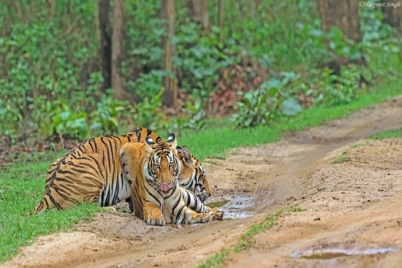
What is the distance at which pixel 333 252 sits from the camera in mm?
6164

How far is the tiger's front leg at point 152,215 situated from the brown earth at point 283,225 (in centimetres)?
8

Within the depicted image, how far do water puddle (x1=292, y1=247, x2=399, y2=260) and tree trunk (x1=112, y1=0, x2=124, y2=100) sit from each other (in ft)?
44.3

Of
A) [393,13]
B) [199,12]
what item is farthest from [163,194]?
[393,13]

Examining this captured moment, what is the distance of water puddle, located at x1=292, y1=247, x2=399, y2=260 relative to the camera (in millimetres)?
6047

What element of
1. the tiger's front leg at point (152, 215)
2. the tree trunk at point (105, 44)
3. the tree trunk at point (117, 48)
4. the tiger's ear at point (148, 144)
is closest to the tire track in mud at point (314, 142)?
the tiger's front leg at point (152, 215)

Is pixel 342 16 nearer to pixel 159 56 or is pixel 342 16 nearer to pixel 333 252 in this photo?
pixel 159 56

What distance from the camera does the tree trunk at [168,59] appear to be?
19.9 meters

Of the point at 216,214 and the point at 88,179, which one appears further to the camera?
the point at 88,179

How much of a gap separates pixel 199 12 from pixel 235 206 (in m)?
12.9

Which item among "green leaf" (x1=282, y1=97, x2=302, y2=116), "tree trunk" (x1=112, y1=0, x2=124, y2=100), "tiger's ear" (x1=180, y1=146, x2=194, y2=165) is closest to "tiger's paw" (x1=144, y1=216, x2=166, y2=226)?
"tiger's ear" (x1=180, y1=146, x2=194, y2=165)

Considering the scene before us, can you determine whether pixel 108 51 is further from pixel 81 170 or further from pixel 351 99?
pixel 81 170

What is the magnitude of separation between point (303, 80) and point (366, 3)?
6.13 metres

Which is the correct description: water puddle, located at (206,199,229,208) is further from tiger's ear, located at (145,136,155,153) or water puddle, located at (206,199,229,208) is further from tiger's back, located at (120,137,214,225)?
tiger's ear, located at (145,136,155,153)

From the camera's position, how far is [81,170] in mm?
9031
